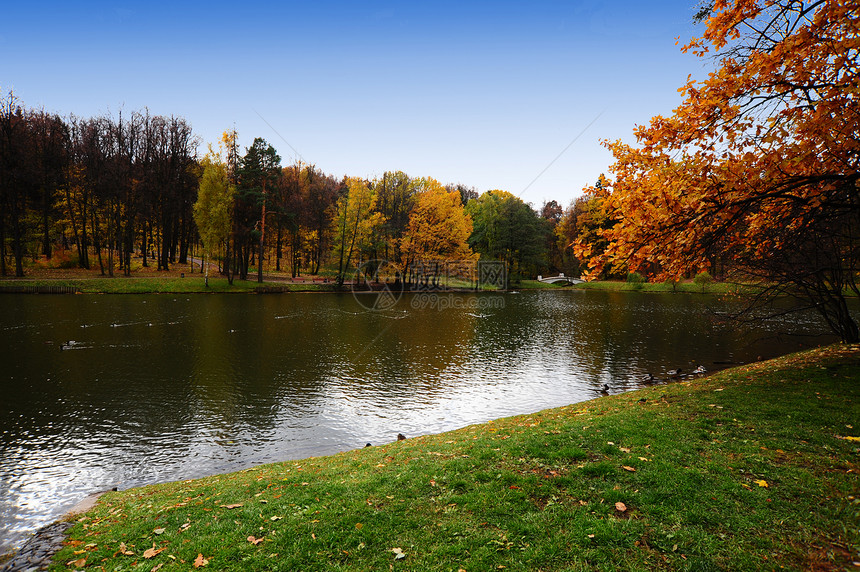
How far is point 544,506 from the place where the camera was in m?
5.48

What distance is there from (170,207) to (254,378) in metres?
45.6

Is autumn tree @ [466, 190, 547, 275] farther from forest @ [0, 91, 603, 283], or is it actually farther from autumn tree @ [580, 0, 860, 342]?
autumn tree @ [580, 0, 860, 342]

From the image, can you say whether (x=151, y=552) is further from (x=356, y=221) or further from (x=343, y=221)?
(x=343, y=221)

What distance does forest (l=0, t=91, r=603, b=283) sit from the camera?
146ft

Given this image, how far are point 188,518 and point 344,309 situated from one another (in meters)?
32.1

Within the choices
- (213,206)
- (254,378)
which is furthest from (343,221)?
(254,378)

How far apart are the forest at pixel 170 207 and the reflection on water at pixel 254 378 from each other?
52.9ft

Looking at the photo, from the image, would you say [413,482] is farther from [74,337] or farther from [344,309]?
[344,309]

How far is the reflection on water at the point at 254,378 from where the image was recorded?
10110 millimetres

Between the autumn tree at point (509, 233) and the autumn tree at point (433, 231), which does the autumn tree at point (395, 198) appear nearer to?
the autumn tree at point (433, 231)

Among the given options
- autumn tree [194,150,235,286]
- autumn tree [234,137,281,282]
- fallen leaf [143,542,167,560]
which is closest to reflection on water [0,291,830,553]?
fallen leaf [143,542,167,560]

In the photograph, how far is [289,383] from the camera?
52.7 feet

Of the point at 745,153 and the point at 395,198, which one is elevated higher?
the point at 395,198

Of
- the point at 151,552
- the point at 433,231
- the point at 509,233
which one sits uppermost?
the point at 509,233
